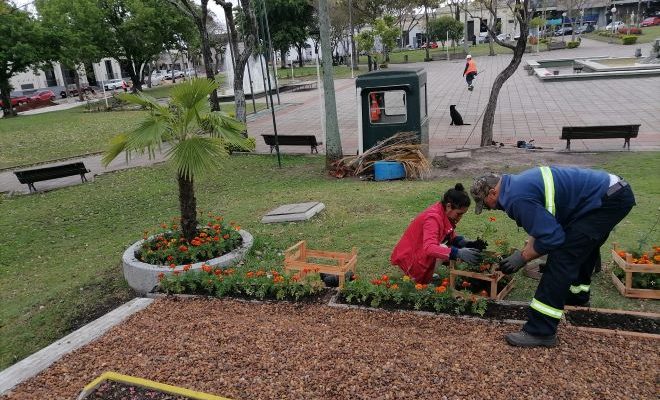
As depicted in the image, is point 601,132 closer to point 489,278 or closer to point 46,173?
point 489,278

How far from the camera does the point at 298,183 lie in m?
11.1

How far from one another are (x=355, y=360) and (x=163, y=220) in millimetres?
6239

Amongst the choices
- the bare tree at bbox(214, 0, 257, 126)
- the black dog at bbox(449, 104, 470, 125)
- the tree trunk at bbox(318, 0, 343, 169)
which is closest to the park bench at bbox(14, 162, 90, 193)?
the bare tree at bbox(214, 0, 257, 126)

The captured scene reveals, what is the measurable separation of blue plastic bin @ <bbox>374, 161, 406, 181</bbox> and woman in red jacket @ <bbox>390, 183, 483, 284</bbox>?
563 centimetres

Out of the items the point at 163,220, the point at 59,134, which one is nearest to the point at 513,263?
the point at 163,220

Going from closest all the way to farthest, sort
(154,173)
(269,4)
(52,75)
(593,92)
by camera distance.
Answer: (154,173)
(593,92)
(269,4)
(52,75)

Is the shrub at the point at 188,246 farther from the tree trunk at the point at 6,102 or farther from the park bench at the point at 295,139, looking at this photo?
the tree trunk at the point at 6,102

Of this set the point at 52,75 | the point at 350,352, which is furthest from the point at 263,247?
the point at 52,75

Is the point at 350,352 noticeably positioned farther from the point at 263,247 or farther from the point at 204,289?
the point at 263,247

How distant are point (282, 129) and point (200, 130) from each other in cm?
1271

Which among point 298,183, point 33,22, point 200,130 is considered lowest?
point 298,183

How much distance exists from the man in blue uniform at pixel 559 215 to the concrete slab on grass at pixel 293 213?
441cm

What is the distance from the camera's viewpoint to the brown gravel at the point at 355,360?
10.9 feet

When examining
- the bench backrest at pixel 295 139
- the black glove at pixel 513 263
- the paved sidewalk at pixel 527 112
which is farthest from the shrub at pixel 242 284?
the paved sidewalk at pixel 527 112
